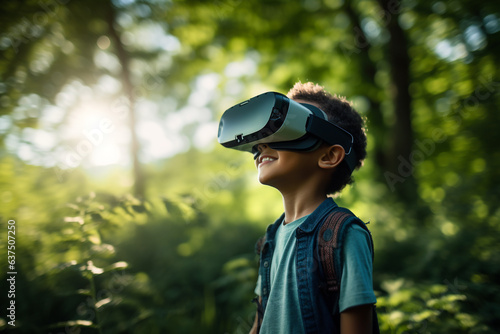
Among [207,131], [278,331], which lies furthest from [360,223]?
[207,131]

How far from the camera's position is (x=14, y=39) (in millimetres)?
4824

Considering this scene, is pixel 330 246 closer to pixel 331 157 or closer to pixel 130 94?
pixel 331 157

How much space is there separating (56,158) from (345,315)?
486 cm

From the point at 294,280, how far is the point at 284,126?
2.44ft

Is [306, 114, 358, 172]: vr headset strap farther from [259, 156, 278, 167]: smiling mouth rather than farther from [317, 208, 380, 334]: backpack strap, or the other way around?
[317, 208, 380, 334]: backpack strap

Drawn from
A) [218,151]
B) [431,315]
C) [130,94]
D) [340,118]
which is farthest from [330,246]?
[218,151]

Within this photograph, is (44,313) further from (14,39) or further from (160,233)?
(14,39)

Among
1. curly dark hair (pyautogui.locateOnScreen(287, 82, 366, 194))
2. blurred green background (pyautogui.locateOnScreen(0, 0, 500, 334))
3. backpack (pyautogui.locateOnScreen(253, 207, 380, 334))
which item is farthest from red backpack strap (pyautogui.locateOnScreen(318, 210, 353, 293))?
blurred green background (pyautogui.locateOnScreen(0, 0, 500, 334))

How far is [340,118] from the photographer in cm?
173

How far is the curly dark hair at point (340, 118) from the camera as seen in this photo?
5.57 ft

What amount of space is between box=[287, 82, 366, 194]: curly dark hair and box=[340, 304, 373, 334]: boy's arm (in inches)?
26.5

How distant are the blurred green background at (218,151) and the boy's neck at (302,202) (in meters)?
1.26

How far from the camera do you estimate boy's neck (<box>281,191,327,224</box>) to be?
1589mm

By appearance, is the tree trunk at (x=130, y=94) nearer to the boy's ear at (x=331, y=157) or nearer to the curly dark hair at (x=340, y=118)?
the curly dark hair at (x=340, y=118)
